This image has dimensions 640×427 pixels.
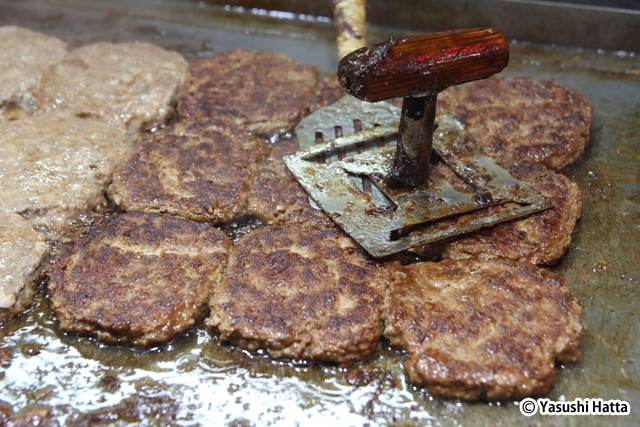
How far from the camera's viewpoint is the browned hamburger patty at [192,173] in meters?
2.35

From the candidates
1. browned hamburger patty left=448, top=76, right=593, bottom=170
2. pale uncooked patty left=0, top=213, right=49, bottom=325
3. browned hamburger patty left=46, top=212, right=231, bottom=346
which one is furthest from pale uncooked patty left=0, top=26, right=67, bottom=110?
browned hamburger patty left=448, top=76, right=593, bottom=170

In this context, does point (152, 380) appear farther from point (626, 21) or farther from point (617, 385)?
point (626, 21)

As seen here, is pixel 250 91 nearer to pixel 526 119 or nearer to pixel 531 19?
pixel 526 119

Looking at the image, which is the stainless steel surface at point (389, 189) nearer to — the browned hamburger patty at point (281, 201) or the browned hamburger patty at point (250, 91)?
the browned hamburger patty at point (281, 201)

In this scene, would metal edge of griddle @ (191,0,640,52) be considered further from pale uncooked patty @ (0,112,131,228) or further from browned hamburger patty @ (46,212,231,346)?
browned hamburger patty @ (46,212,231,346)

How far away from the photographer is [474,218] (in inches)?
84.0

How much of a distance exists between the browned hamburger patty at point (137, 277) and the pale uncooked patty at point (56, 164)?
22cm

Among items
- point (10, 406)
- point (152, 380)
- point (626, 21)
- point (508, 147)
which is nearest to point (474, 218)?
point (508, 147)

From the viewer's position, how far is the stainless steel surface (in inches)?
82.0

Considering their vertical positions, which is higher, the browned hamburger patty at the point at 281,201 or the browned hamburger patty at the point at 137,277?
the browned hamburger patty at the point at 281,201

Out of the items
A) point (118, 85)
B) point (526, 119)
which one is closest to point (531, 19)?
point (526, 119)

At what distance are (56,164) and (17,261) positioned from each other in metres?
0.57

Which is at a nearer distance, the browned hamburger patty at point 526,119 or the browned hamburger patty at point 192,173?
the browned hamburger patty at point 192,173

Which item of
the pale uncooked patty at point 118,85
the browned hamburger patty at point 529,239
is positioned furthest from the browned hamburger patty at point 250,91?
the browned hamburger patty at point 529,239
